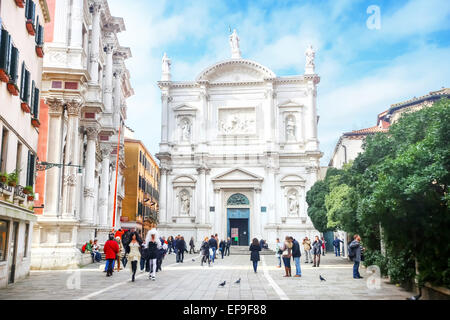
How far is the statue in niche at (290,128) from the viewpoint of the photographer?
48.4 meters

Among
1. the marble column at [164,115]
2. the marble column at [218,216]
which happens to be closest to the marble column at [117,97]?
the marble column at [164,115]

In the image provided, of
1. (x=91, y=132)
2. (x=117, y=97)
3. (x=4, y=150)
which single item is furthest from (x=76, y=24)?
(x=117, y=97)

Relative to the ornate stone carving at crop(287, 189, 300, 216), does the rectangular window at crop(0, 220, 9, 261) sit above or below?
below

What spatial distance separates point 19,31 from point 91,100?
475 inches

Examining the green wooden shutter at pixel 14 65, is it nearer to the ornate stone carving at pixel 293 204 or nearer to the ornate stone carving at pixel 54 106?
the ornate stone carving at pixel 54 106

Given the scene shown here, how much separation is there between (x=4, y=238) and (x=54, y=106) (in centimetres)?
947

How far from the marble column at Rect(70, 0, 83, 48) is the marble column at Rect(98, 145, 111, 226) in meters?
12.4

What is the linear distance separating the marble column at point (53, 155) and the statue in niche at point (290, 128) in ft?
97.1

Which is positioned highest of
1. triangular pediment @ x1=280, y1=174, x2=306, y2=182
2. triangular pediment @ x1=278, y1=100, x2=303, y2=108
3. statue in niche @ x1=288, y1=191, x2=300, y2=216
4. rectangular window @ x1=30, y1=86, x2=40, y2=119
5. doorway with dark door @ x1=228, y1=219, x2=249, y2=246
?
triangular pediment @ x1=278, y1=100, x2=303, y2=108

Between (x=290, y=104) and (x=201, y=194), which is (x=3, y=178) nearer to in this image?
(x=201, y=194)

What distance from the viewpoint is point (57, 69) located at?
22234 mm

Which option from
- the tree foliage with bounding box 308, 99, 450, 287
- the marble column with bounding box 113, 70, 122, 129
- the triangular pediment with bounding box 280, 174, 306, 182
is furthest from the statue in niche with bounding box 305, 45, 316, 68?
the tree foliage with bounding box 308, 99, 450, 287

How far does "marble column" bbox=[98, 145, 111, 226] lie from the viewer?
34.4 metres

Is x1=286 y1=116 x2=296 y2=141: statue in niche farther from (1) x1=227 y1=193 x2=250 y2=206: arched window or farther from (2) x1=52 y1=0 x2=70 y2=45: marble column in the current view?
(2) x1=52 y1=0 x2=70 y2=45: marble column
